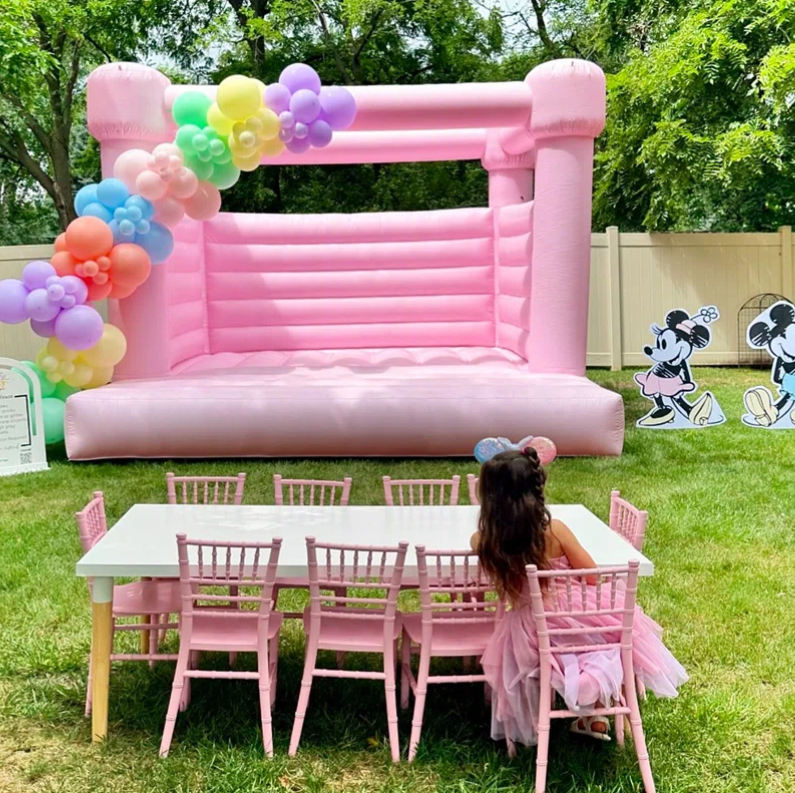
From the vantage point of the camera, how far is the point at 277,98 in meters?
6.65

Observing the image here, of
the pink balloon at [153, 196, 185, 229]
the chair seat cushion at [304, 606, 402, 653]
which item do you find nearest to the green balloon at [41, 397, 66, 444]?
the pink balloon at [153, 196, 185, 229]

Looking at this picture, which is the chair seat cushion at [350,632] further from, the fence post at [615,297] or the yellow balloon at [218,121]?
the fence post at [615,297]

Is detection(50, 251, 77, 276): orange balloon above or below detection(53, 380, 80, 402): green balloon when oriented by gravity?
above

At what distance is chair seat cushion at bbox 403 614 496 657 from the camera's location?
295cm

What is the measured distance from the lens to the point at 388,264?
947cm

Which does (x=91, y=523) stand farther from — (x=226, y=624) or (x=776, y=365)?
(x=776, y=365)

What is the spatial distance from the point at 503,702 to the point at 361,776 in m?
0.45

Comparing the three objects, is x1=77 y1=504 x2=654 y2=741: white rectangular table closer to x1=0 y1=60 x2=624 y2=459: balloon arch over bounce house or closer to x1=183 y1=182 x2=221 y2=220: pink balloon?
x1=0 y1=60 x2=624 y2=459: balloon arch over bounce house

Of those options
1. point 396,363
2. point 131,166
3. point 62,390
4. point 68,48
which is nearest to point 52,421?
point 62,390

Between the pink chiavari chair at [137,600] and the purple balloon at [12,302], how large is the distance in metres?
3.69

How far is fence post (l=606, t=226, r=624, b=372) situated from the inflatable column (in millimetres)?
5684

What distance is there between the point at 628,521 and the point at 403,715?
3.27 feet

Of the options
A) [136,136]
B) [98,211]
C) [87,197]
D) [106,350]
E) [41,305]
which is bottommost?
[106,350]

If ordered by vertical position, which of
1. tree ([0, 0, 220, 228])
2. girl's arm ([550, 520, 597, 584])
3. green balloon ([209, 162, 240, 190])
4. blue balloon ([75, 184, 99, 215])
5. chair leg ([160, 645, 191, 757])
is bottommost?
chair leg ([160, 645, 191, 757])
